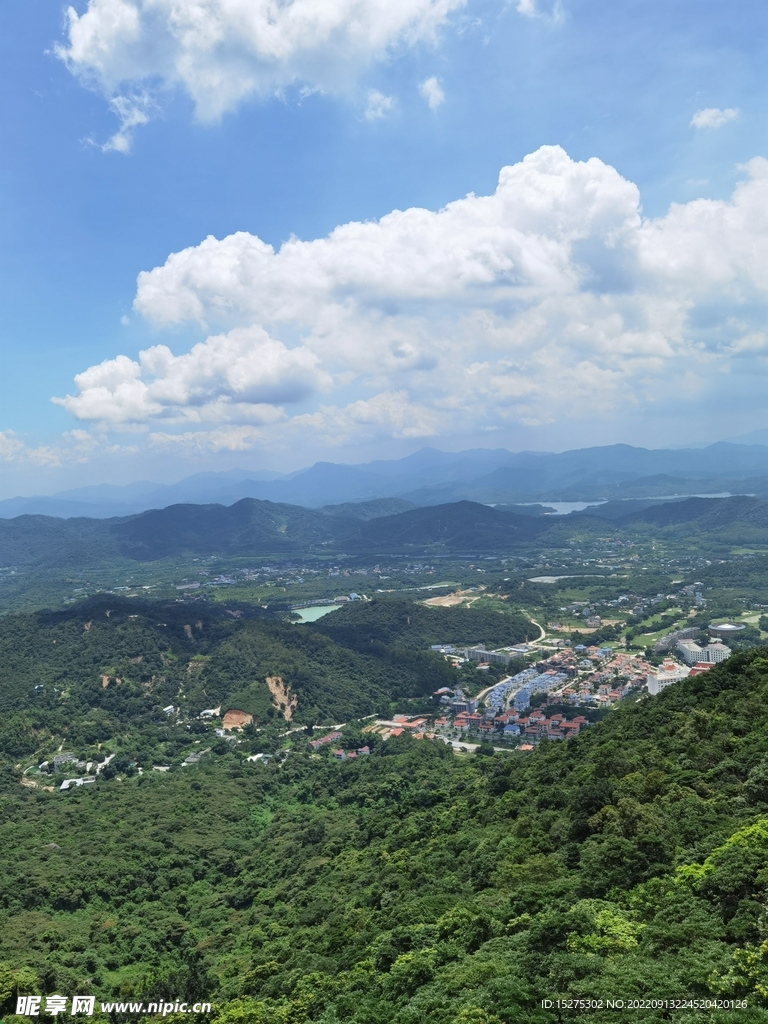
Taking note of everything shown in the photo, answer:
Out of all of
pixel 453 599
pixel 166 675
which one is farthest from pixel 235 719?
pixel 453 599

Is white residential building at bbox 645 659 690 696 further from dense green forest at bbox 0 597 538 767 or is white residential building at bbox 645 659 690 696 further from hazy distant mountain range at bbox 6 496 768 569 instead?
hazy distant mountain range at bbox 6 496 768 569

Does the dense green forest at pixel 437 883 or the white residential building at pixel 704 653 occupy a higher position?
the dense green forest at pixel 437 883

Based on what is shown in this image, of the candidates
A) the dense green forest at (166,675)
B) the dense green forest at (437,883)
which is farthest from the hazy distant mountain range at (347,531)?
the dense green forest at (437,883)

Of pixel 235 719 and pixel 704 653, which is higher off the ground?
pixel 235 719

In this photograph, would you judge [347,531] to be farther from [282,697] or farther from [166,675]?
[282,697]

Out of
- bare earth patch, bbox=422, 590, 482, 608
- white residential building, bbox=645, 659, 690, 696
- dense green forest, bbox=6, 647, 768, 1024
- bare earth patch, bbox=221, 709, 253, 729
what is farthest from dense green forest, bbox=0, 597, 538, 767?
bare earth patch, bbox=422, 590, 482, 608

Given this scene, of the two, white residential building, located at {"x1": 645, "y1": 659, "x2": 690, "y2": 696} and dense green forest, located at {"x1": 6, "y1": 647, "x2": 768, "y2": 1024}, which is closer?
dense green forest, located at {"x1": 6, "y1": 647, "x2": 768, "y2": 1024}

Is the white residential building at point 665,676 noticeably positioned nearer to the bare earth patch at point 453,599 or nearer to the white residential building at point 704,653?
the white residential building at point 704,653

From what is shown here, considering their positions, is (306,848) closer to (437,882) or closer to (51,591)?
(437,882)

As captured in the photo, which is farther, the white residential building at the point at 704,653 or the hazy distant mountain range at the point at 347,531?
the hazy distant mountain range at the point at 347,531
